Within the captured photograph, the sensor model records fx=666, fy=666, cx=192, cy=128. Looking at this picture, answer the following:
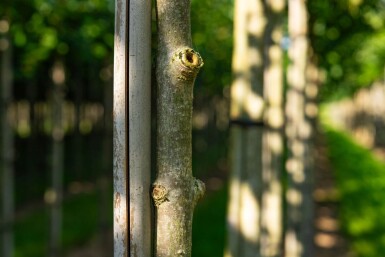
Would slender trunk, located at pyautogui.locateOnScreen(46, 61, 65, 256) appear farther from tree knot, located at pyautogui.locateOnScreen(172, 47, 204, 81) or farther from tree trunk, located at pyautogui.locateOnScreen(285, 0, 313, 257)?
tree knot, located at pyautogui.locateOnScreen(172, 47, 204, 81)

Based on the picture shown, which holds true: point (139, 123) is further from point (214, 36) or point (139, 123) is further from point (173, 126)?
point (214, 36)

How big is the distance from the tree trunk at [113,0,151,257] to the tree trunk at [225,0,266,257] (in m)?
1.39

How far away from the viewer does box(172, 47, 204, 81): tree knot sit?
1192mm

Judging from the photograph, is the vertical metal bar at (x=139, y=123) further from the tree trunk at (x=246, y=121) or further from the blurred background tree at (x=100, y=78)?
the blurred background tree at (x=100, y=78)

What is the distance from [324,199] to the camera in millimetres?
13719

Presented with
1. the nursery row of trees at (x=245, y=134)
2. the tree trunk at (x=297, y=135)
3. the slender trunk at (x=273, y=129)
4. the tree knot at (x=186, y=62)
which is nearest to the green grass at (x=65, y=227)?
→ the tree trunk at (x=297, y=135)

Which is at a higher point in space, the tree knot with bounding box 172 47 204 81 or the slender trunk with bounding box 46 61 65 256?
the tree knot with bounding box 172 47 204 81


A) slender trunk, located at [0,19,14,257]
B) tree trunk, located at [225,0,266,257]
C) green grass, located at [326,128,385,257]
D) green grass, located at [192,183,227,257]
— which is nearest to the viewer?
tree trunk, located at [225,0,266,257]

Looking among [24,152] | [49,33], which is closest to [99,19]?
[49,33]

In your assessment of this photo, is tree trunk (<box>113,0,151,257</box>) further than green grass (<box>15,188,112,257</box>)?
No

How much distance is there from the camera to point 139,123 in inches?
48.2

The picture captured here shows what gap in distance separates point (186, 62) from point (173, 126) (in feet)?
0.39

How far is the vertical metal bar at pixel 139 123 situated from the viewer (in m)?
1.22

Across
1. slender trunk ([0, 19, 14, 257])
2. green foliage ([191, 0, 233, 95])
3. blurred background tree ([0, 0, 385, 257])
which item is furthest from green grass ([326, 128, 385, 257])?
slender trunk ([0, 19, 14, 257])
